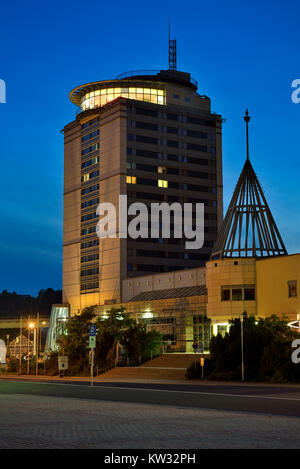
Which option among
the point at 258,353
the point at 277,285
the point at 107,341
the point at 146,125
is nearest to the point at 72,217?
the point at 146,125

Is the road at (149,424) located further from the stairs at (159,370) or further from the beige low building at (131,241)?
the beige low building at (131,241)

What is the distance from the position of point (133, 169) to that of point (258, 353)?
76.7 m

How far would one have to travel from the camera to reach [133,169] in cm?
11806

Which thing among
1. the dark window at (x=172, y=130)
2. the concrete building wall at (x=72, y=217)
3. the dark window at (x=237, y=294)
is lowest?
the dark window at (x=237, y=294)

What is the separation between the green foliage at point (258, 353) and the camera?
41.5 m

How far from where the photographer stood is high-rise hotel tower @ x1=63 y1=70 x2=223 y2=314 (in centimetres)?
11681

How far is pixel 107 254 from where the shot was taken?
11706cm

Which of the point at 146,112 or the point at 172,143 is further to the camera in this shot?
the point at 172,143

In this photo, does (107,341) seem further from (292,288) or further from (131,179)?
(131,179)

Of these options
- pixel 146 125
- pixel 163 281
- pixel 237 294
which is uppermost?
pixel 146 125

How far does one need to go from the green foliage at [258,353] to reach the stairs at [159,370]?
427cm

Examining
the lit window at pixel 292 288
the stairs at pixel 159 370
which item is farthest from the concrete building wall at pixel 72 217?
the lit window at pixel 292 288
